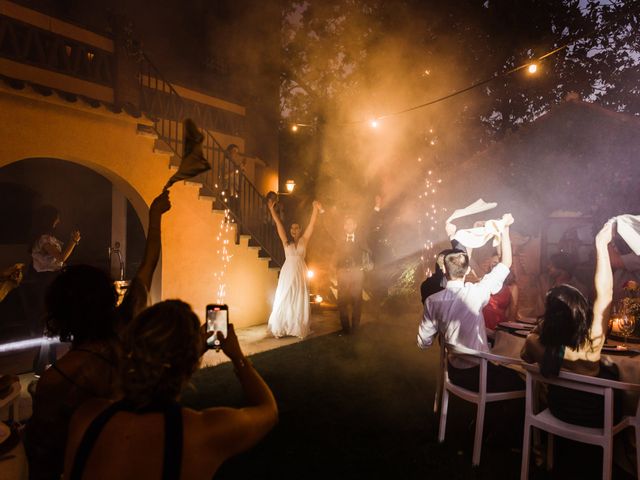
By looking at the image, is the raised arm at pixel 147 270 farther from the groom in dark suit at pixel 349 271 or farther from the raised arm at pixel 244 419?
the groom in dark suit at pixel 349 271

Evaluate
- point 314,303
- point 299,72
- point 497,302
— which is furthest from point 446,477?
point 299,72

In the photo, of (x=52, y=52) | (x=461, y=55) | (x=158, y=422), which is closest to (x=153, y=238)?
(x=158, y=422)

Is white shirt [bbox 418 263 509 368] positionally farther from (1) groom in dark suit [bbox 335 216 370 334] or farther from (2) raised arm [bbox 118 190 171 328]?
(1) groom in dark suit [bbox 335 216 370 334]

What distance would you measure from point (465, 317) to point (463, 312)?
45 millimetres

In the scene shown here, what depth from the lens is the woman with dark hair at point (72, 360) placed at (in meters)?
1.79

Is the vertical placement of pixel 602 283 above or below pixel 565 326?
above

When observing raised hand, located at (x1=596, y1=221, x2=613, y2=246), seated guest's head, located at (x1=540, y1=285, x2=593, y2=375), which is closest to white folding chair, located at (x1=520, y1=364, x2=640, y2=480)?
seated guest's head, located at (x1=540, y1=285, x2=593, y2=375)

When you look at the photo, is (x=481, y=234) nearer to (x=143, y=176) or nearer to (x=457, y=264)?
(x=457, y=264)

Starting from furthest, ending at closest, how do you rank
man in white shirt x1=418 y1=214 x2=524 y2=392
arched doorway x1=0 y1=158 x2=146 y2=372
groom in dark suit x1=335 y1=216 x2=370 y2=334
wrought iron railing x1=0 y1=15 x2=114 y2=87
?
arched doorway x1=0 y1=158 x2=146 y2=372 < groom in dark suit x1=335 y1=216 x2=370 y2=334 < wrought iron railing x1=0 y1=15 x2=114 y2=87 < man in white shirt x1=418 y1=214 x2=524 y2=392

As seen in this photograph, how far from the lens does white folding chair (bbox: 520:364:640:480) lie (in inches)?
110

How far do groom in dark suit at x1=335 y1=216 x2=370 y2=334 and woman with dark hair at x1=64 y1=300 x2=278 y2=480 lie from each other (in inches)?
249

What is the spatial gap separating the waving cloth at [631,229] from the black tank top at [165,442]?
3043 millimetres

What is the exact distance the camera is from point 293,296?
7.84 metres

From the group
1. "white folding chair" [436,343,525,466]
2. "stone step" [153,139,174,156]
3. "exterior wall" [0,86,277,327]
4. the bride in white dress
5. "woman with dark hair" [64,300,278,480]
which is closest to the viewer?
"woman with dark hair" [64,300,278,480]
